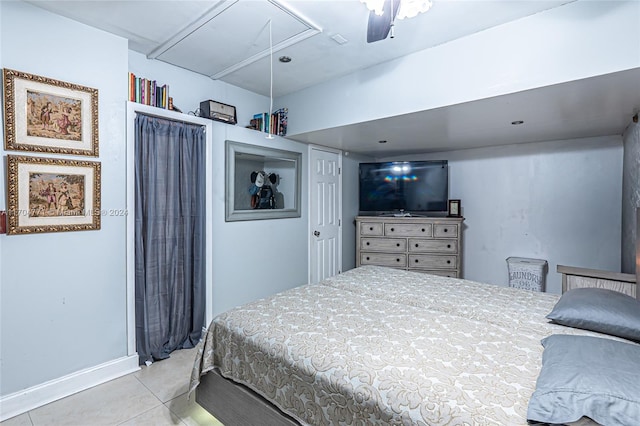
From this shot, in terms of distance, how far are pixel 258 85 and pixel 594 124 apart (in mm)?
3313

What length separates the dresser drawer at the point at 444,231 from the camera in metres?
3.95

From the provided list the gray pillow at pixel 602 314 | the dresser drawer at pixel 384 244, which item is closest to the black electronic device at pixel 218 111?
the dresser drawer at pixel 384 244

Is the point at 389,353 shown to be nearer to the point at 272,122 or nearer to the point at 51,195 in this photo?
Answer: the point at 51,195

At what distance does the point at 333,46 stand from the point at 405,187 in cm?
240

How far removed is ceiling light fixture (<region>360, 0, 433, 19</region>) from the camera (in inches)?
56.9

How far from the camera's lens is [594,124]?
290cm

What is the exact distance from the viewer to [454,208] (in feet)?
13.8

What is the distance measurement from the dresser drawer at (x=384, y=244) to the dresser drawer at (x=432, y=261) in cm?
18

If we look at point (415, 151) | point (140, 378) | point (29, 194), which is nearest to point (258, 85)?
point (29, 194)

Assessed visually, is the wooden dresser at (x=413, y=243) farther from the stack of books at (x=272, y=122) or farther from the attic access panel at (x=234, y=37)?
the attic access panel at (x=234, y=37)

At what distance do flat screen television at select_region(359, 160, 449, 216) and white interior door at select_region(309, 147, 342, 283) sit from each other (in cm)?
44

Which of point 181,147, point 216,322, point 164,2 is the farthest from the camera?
point 181,147

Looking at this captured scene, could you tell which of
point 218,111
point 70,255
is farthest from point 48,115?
point 218,111

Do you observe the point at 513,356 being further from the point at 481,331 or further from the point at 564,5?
the point at 564,5
